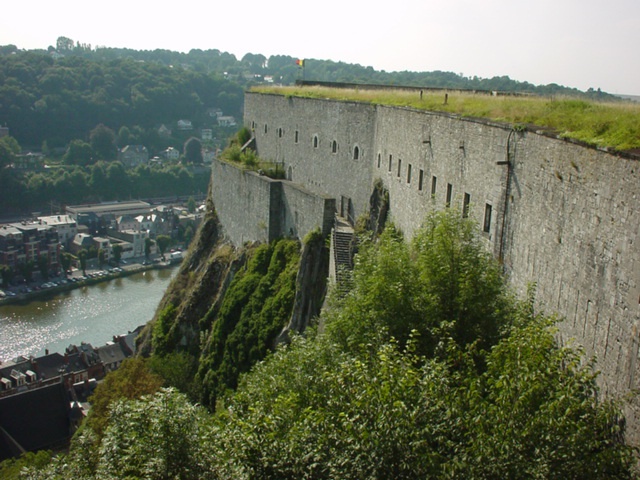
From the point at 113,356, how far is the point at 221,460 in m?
45.9

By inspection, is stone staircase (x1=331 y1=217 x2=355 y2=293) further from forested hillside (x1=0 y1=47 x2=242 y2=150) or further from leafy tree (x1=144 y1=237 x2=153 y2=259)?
forested hillside (x1=0 y1=47 x2=242 y2=150)

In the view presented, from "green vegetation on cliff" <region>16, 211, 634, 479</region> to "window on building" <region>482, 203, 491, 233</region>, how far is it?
171cm

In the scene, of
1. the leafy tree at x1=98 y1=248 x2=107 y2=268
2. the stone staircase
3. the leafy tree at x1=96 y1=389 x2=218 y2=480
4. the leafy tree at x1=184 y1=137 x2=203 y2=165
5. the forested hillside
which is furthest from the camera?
the leafy tree at x1=184 y1=137 x2=203 y2=165

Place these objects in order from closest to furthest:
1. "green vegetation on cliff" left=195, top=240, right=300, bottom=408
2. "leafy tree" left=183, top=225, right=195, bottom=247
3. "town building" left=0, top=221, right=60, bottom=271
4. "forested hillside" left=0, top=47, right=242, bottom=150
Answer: "green vegetation on cliff" left=195, top=240, right=300, bottom=408
"town building" left=0, top=221, right=60, bottom=271
"leafy tree" left=183, top=225, right=195, bottom=247
"forested hillside" left=0, top=47, right=242, bottom=150

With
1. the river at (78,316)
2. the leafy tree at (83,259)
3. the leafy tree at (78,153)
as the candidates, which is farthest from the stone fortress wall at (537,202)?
the leafy tree at (78,153)

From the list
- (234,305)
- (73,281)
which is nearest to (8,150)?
(73,281)

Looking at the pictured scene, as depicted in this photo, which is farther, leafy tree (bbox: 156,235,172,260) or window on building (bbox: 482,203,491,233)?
leafy tree (bbox: 156,235,172,260)

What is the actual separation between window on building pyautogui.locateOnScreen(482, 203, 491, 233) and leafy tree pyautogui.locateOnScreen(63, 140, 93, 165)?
112 meters

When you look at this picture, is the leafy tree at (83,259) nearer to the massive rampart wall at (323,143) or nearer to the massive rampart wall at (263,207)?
the massive rampart wall at (263,207)

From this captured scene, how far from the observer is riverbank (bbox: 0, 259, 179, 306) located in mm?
71688

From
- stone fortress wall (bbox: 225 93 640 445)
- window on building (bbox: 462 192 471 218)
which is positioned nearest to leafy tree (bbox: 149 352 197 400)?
stone fortress wall (bbox: 225 93 640 445)

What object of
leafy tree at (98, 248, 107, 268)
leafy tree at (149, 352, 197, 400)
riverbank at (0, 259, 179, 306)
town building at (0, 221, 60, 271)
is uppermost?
leafy tree at (149, 352, 197, 400)

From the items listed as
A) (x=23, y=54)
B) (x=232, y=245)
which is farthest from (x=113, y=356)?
(x=23, y=54)

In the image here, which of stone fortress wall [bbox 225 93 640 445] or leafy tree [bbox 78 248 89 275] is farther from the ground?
stone fortress wall [bbox 225 93 640 445]
